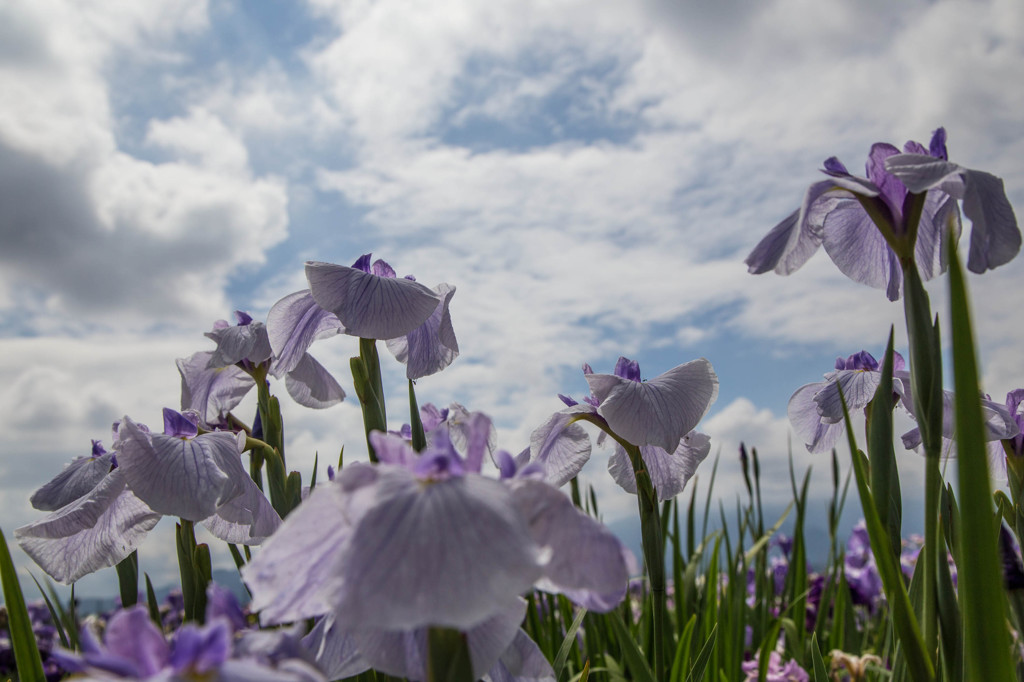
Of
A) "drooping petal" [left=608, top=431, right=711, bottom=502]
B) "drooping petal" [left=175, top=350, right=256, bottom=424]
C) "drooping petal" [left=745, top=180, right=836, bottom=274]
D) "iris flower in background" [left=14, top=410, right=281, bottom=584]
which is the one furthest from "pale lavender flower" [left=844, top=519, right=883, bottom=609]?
"iris flower in background" [left=14, top=410, right=281, bottom=584]

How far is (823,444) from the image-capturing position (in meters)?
2.31

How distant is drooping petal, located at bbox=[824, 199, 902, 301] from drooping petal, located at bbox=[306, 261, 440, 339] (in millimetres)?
1064

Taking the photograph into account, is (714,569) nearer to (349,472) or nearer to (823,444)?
(823,444)

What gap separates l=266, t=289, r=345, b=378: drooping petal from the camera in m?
1.98

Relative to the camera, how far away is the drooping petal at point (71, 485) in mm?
1830

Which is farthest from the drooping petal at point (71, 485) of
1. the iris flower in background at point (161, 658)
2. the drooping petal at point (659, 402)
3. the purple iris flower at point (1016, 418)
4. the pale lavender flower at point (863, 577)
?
the pale lavender flower at point (863, 577)

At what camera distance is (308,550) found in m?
0.77

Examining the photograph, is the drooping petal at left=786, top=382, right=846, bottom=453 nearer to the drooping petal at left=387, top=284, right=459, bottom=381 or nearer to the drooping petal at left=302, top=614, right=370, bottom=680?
the drooping petal at left=387, top=284, right=459, bottom=381

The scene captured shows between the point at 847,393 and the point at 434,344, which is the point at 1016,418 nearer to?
the point at 847,393

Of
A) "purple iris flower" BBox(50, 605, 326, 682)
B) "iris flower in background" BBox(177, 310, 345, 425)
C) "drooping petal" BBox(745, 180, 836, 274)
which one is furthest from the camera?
"iris flower in background" BBox(177, 310, 345, 425)

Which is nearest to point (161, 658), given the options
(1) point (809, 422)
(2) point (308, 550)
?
(2) point (308, 550)

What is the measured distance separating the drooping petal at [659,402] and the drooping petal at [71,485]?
1.30 metres

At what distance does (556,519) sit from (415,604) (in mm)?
172

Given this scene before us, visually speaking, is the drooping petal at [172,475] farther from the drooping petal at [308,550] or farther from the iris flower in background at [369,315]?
the drooping petal at [308,550]
